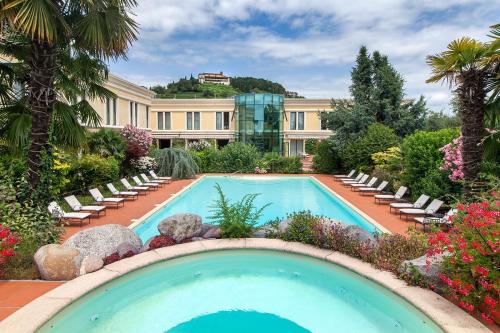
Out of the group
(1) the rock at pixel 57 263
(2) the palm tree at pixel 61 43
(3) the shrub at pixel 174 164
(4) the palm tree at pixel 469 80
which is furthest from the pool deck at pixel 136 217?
(2) the palm tree at pixel 61 43

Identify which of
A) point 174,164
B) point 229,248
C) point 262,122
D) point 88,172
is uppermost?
point 262,122

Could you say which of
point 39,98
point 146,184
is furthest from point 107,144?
point 39,98

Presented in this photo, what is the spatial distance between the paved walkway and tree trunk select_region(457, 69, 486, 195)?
2.32 m

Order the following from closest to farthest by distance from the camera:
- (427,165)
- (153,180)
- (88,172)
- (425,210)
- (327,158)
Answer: (425,210) → (427,165) → (88,172) → (153,180) → (327,158)

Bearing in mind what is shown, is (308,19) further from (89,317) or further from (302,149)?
(302,149)

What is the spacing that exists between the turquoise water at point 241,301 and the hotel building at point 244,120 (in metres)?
26.3

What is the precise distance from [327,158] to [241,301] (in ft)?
63.5

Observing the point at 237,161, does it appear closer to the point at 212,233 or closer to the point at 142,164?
the point at 142,164

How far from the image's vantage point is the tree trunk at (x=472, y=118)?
7.95 m

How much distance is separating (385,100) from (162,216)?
53.6 feet

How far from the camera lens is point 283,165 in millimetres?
25312

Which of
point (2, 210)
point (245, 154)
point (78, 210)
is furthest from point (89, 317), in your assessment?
point (245, 154)

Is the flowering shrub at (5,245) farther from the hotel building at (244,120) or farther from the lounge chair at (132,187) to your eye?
the hotel building at (244,120)

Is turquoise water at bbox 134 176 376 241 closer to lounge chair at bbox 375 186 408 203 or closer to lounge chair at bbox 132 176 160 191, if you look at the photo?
lounge chair at bbox 375 186 408 203
